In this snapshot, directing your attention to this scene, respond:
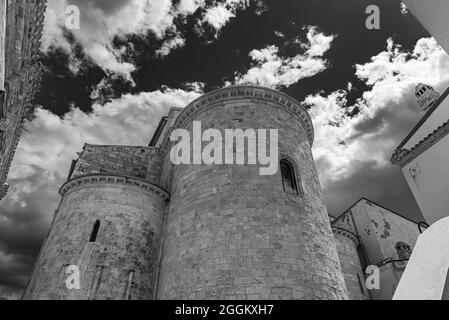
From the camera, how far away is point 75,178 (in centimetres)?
1186

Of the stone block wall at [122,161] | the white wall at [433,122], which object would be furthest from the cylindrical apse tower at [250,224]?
the white wall at [433,122]

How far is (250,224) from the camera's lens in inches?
343

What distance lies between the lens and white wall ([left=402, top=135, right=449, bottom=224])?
10.1 m

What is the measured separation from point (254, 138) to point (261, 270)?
191 inches

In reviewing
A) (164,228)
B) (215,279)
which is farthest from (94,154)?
(215,279)

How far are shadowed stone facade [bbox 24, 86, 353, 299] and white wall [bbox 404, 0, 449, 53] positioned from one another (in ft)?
21.9

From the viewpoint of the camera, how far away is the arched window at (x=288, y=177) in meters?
10.1

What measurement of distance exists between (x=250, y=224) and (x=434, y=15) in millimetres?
6971

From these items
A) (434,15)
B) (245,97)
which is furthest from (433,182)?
(434,15)

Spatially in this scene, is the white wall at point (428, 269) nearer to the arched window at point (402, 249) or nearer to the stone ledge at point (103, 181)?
the stone ledge at point (103, 181)

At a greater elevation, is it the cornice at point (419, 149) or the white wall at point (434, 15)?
the cornice at point (419, 149)

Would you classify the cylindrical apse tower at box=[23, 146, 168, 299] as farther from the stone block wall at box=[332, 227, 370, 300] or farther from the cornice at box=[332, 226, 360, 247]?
the cornice at box=[332, 226, 360, 247]

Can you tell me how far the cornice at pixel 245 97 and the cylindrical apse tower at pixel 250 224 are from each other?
44 mm
